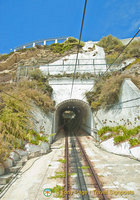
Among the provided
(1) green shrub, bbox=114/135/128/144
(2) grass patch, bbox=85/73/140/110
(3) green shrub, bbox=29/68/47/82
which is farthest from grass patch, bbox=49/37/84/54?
(1) green shrub, bbox=114/135/128/144

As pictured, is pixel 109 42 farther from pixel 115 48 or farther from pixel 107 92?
pixel 107 92

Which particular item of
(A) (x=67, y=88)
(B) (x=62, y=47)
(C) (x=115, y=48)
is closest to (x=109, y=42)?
(C) (x=115, y=48)

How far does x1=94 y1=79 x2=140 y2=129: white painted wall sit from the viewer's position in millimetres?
7457

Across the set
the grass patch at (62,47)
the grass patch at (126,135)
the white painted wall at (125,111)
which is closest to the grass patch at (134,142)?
the grass patch at (126,135)

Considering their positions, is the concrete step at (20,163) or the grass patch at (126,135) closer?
the concrete step at (20,163)

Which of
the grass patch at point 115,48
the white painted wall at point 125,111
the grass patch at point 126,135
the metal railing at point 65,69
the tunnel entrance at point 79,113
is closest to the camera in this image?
the grass patch at point 126,135

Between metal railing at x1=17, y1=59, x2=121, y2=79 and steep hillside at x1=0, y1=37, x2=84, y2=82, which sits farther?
steep hillside at x1=0, y1=37, x2=84, y2=82

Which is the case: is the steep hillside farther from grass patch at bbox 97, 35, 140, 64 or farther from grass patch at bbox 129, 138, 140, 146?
grass patch at bbox 129, 138, 140, 146

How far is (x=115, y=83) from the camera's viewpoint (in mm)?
9781

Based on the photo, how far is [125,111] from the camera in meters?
8.52

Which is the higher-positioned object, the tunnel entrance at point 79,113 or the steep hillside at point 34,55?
the steep hillside at point 34,55

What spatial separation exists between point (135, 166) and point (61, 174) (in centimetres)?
368

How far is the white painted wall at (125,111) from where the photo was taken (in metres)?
7.46

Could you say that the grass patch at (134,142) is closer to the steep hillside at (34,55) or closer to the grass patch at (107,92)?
the grass patch at (107,92)
